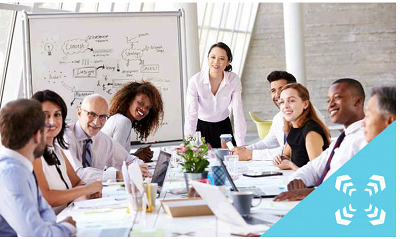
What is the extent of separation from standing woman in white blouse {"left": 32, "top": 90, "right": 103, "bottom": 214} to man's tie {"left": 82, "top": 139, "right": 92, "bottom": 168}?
62cm

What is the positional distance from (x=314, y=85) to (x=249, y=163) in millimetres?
12661

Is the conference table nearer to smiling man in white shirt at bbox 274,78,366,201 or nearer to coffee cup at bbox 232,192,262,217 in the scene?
coffee cup at bbox 232,192,262,217

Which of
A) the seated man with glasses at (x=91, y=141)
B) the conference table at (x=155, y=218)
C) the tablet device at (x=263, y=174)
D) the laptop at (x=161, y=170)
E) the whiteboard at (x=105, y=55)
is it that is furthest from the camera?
the whiteboard at (x=105, y=55)

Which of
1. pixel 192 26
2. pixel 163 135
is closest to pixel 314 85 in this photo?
pixel 192 26

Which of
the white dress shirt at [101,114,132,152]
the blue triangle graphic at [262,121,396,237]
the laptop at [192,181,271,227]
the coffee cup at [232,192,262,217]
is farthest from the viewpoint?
the white dress shirt at [101,114,132,152]

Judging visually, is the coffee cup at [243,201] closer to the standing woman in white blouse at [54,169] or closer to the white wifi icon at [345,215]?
the white wifi icon at [345,215]

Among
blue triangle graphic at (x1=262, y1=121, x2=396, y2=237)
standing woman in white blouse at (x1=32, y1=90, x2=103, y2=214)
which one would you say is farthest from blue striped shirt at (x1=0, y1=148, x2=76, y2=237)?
blue triangle graphic at (x1=262, y1=121, x2=396, y2=237)

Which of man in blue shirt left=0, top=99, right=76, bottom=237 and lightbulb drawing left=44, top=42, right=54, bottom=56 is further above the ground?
lightbulb drawing left=44, top=42, right=54, bottom=56

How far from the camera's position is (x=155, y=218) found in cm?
225

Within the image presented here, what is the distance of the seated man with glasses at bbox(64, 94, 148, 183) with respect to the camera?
358 cm

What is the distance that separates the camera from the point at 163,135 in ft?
20.0

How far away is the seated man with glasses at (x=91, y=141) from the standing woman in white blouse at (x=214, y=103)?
4.70ft

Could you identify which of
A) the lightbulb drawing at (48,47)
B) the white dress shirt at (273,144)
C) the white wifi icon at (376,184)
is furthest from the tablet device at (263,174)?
the lightbulb drawing at (48,47)

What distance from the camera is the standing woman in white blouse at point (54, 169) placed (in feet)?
8.68
